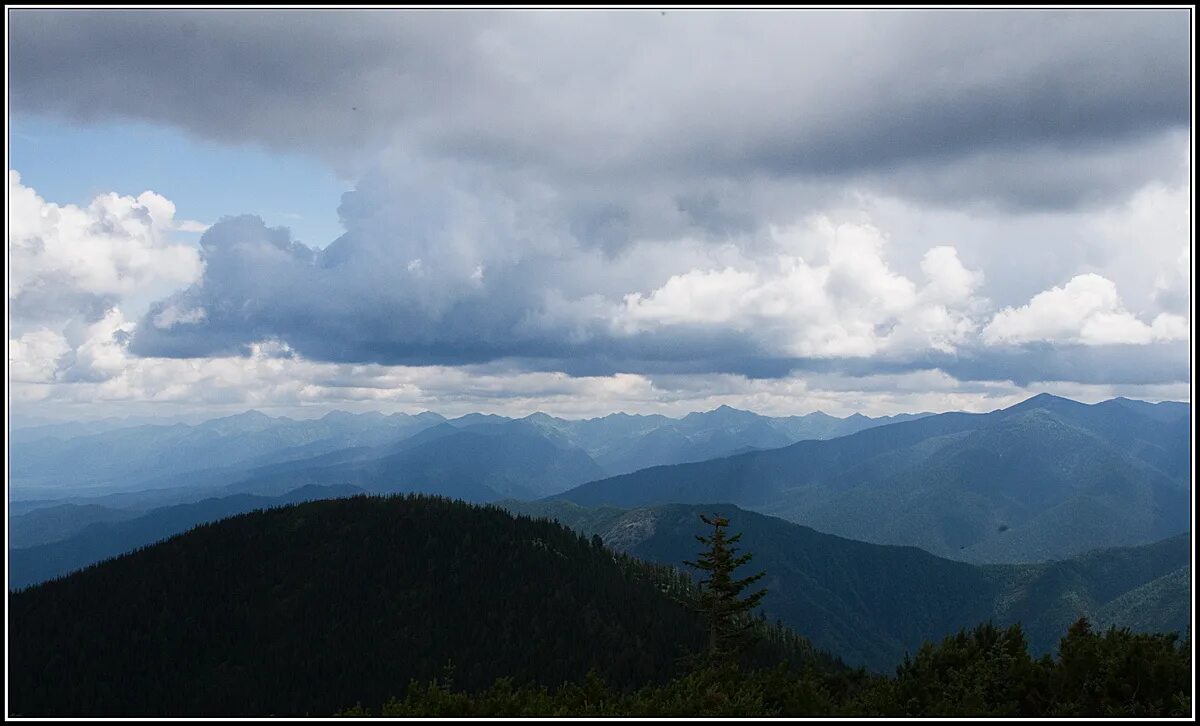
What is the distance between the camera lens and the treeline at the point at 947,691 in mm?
21844

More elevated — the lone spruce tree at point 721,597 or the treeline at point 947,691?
the treeline at point 947,691

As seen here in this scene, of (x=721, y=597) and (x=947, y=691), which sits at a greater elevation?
(x=947, y=691)

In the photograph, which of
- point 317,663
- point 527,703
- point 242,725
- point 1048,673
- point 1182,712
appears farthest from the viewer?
point 317,663

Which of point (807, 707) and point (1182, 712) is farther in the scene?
point (807, 707)

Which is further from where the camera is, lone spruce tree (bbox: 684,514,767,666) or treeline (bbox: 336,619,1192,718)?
lone spruce tree (bbox: 684,514,767,666)

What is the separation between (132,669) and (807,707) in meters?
217

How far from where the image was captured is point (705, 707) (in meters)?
22.5

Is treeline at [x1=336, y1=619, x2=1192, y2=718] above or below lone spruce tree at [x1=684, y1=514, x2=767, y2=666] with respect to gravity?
above

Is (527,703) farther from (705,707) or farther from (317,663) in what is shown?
(317,663)

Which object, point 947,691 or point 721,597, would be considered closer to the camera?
point 947,691

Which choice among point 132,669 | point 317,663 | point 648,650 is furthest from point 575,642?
point 132,669

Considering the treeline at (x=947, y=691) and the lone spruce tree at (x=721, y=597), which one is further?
the lone spruce tree at (x=721, y=597)

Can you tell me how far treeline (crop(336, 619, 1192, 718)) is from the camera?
71.7ft

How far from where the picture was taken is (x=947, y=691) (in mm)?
24750
